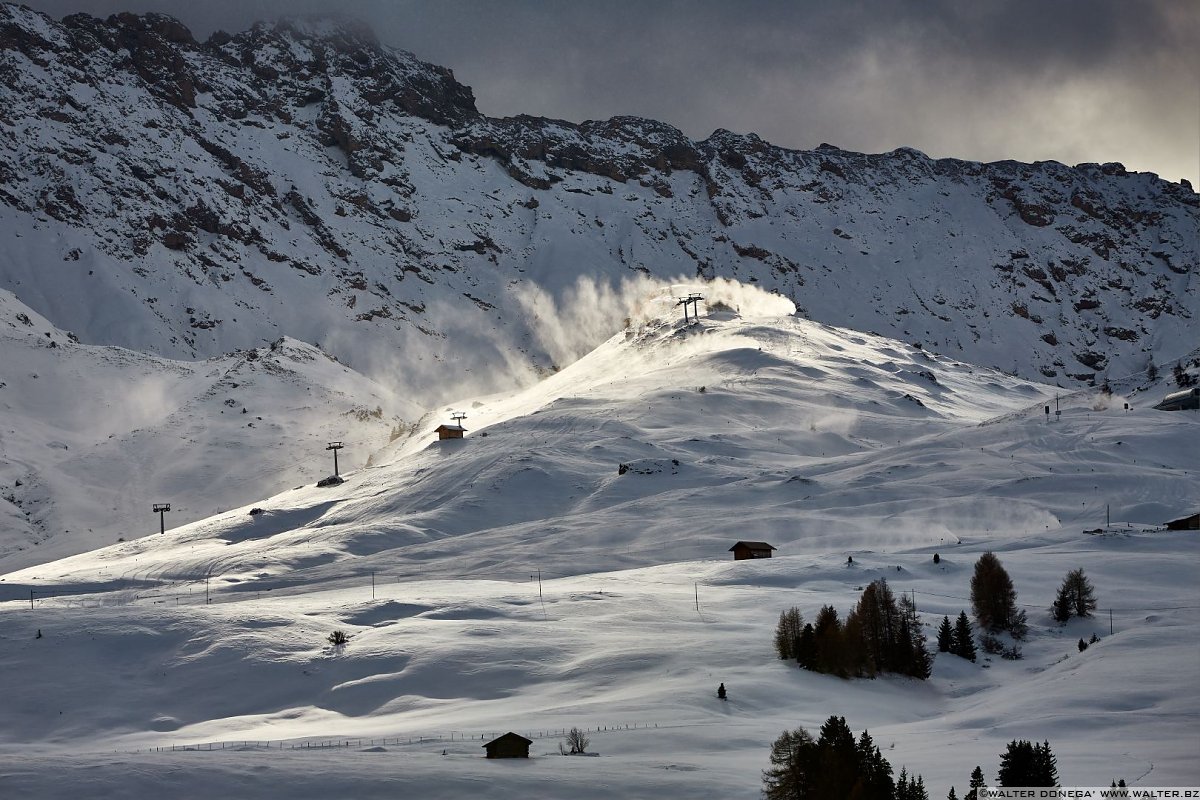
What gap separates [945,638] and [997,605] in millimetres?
4324

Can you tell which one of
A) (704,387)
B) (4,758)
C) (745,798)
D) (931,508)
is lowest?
(745,798)

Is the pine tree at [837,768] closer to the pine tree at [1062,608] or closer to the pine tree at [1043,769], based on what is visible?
the pine tree at [1043,769]

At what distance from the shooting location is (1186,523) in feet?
278

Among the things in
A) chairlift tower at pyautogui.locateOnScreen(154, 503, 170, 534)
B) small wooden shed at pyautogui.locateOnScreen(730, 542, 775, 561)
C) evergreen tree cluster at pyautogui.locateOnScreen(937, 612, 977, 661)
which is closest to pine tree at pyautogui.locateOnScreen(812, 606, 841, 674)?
evergreen tree cluster at pyautogui.locateOnScreen(937, 612, 977, 661)

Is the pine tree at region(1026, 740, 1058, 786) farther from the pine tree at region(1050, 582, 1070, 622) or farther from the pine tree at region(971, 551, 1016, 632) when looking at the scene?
the pine tree at region(1050, 582, 1070, 622)

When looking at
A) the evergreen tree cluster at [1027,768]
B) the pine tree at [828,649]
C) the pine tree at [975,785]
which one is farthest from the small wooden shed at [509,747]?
the pine tree at [828,649]

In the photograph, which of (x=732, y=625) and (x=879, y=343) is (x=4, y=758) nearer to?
(x=732, y=625)

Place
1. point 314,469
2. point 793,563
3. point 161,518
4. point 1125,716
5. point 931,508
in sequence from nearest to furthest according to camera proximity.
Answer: point 1125,716 → point 793,563 → point 931,508 → point 161,518 → point 314,469

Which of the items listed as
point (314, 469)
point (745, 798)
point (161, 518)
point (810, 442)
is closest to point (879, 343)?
point (810, 442)

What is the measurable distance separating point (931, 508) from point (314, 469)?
74845 mm

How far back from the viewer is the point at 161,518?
12025 cm

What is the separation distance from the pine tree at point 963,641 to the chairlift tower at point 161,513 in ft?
258

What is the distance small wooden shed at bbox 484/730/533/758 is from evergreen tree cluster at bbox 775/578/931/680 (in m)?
19.7

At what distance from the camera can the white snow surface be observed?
44844mm
